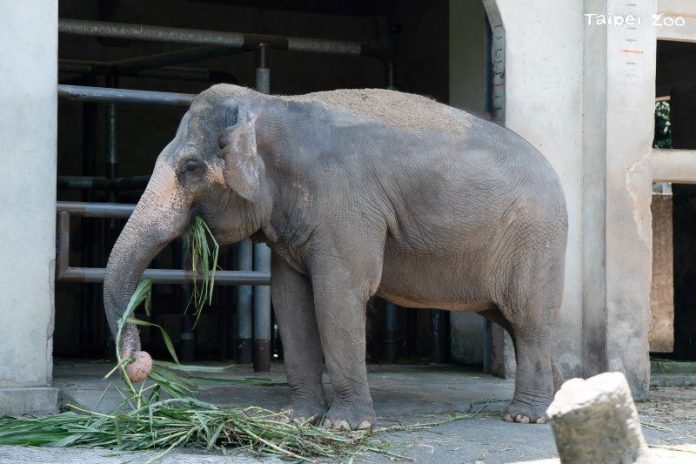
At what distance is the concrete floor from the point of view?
4.66 m

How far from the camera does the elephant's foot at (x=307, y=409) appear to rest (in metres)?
5.53

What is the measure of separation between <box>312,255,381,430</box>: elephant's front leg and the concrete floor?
233 mm

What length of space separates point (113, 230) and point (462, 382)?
4.04 meters

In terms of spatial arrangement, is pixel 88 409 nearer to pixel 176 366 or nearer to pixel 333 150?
pixel 176 366

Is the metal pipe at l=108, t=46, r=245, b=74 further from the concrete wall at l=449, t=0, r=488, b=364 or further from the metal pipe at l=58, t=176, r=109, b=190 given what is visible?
the concrete wall at l=449, t=0, r=488, b=364

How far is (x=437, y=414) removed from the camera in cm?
597

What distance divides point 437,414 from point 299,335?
84 cm

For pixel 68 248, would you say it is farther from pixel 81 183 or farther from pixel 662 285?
pixel 662 285

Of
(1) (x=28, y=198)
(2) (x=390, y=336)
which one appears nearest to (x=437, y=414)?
(1) (x=28, y=198)

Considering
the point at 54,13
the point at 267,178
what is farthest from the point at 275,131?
the point at 54,13

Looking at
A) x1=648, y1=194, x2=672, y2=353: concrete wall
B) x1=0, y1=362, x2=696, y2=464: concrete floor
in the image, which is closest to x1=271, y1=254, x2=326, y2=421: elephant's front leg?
x1=0, y1=362, x2=696, y2=464: concrete floor

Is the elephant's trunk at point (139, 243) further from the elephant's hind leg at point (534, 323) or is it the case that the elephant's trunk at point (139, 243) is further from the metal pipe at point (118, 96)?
the elephant's hind leg at point (534, 323)

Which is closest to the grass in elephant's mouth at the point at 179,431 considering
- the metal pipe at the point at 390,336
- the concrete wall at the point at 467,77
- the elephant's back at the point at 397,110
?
the elephant's back at the point at 397,110

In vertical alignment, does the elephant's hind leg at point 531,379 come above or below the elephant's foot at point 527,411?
above
